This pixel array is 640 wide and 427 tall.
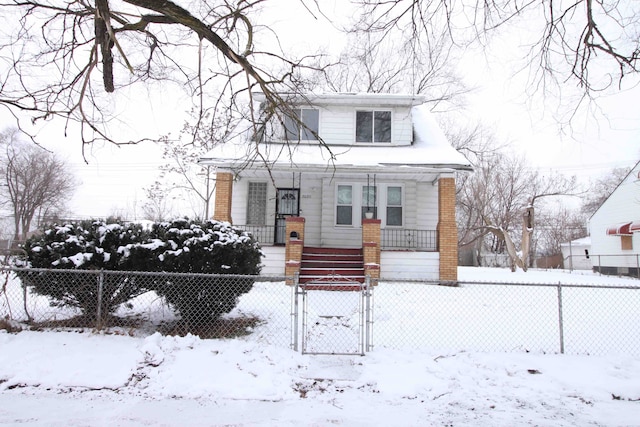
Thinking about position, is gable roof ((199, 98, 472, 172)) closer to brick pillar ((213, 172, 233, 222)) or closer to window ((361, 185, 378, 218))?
brick pillar ((213, 172, 233, 222))

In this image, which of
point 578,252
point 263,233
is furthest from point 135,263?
point 578,252

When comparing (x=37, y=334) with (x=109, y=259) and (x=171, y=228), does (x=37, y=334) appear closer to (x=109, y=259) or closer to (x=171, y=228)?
(x=109, y=259)

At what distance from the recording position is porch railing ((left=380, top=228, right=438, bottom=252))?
12922 millimetres

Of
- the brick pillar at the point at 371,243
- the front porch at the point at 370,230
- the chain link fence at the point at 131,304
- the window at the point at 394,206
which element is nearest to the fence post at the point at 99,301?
the chain link fence at the point at 131,304

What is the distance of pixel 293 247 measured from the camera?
35.3 feet

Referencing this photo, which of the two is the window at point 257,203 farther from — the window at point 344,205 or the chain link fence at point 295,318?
the chain link fence at point 295,318

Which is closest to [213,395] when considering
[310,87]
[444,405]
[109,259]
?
[444,405]

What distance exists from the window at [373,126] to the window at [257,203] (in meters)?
3.80

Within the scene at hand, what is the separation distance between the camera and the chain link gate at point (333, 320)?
5.34 meters

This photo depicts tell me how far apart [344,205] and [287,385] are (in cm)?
924

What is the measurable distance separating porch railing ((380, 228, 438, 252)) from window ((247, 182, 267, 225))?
4.20 metres

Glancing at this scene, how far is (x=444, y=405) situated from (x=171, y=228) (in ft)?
14.7

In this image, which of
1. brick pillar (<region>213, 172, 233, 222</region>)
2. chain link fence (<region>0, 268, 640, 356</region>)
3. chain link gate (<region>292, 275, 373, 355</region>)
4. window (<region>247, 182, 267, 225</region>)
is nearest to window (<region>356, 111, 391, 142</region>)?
window (<region>247, 182, 267, 225</region>)

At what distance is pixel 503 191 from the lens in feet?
99.2
